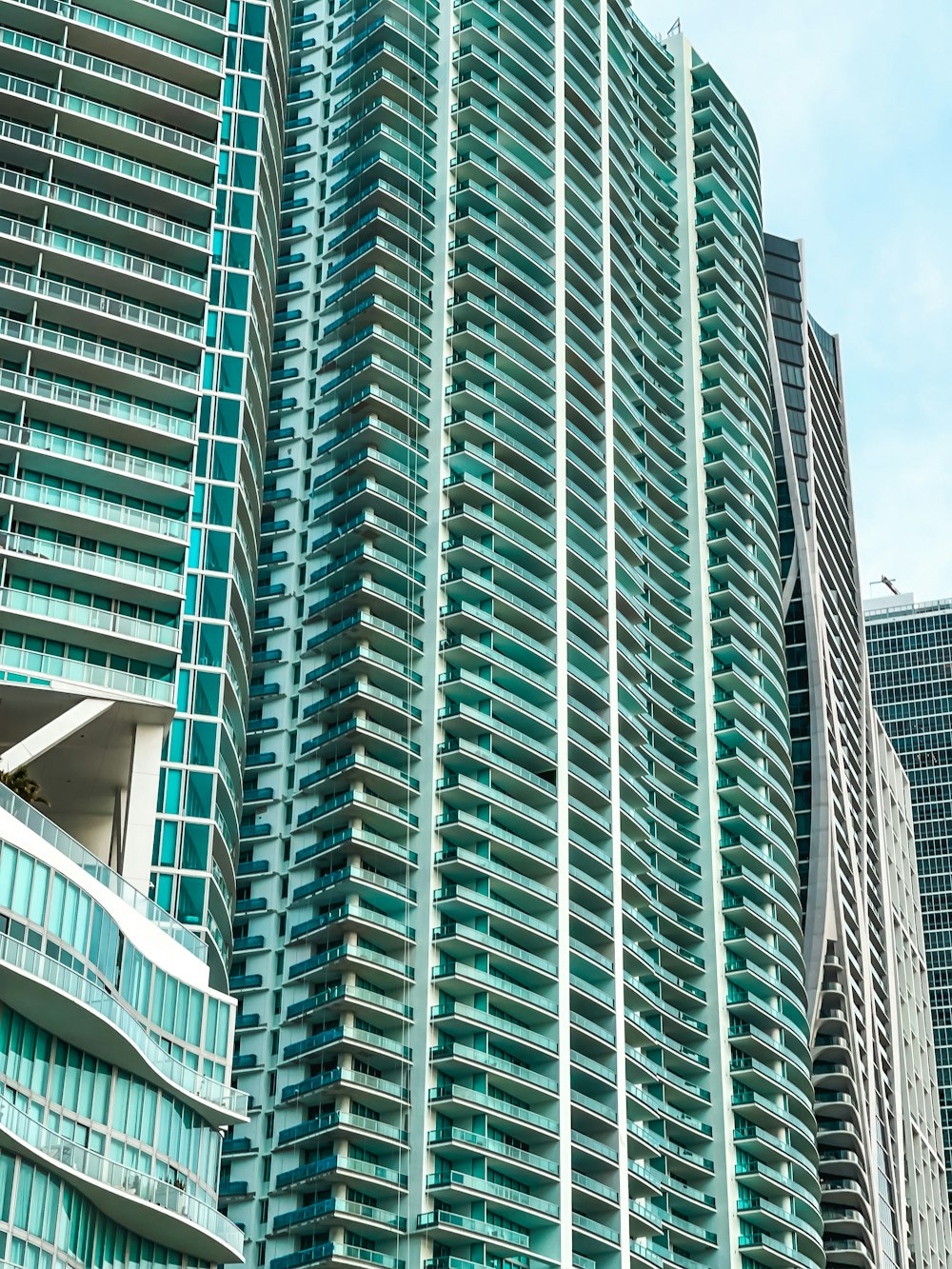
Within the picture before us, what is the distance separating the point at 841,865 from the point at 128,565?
311 feet

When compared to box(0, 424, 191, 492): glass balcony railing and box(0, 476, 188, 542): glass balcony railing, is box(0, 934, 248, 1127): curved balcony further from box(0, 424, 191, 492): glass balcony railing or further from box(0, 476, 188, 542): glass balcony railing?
box(0, 424, 191, 492): glass balcony railing

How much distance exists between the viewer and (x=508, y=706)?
12138 cm

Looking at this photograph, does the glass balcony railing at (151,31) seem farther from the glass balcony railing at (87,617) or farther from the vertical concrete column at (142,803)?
the vertical concrete column at (142,803)

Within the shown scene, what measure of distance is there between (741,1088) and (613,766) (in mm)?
25325

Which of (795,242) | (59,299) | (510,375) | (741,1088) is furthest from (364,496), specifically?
(795,242)

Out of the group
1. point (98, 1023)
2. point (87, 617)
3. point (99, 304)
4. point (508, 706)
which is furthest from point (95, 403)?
point (508, 706)

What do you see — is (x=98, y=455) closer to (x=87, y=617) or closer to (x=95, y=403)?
(x=95, y=403)

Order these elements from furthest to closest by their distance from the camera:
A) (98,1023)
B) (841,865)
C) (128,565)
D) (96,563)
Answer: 1. (841,865)
2. (128,565)
3. (96,563)
4. (98,1023)

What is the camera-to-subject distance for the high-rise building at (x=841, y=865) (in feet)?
522

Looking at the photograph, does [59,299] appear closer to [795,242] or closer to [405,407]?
[405,407]

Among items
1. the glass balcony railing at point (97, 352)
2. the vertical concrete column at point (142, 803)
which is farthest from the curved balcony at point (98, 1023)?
the glass balcony railing at point (97, 352)

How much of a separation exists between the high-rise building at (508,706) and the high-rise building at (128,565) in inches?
545

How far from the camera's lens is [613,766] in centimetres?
13050

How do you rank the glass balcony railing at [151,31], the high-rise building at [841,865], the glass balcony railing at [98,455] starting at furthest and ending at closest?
the high-rise building at [841,865] < the glass balcony railing at [151,31] < the glass balcony railing at [98,455]
